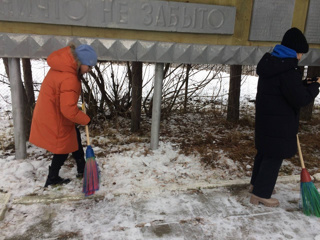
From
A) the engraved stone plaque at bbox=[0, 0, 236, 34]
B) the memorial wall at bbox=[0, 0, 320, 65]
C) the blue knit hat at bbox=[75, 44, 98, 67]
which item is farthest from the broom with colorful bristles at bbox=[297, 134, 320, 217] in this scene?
the blue knit hat at bbox=[75, 44, 98, 67]

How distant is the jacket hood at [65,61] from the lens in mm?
3015

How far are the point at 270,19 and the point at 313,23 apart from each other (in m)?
0.79

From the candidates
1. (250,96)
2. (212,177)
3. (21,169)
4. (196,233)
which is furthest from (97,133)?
(250,96)

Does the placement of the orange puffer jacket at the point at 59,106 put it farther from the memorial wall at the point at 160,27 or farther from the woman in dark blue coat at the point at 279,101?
the woman in dark blue coat at the point at 279,101

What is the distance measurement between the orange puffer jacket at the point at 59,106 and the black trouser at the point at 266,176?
2.03 meters

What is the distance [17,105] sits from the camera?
3.95 meters

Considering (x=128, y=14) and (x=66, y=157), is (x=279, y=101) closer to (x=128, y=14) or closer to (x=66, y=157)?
(x=128, y=14)

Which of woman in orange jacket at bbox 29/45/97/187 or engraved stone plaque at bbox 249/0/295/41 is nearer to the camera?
woman in orange jacket at bbox 29/45/97/187

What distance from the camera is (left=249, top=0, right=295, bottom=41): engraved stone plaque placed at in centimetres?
425

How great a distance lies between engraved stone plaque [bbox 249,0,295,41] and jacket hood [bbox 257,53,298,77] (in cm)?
161

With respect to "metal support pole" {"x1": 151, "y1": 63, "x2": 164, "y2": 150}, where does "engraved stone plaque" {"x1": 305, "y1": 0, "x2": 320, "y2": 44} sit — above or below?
above

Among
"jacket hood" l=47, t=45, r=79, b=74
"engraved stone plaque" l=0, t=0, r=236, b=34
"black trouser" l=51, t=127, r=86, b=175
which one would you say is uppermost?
"engraved stone plaque" l=0, t=0, r=236, b=34

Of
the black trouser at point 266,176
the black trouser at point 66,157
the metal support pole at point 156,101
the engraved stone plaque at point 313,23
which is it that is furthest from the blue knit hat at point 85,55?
the engraved stone plaque at point 313,23

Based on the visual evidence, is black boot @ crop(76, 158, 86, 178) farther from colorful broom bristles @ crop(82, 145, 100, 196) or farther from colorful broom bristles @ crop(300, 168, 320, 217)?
colorful broom bristles @ crop(300, 168, 320, 217)
